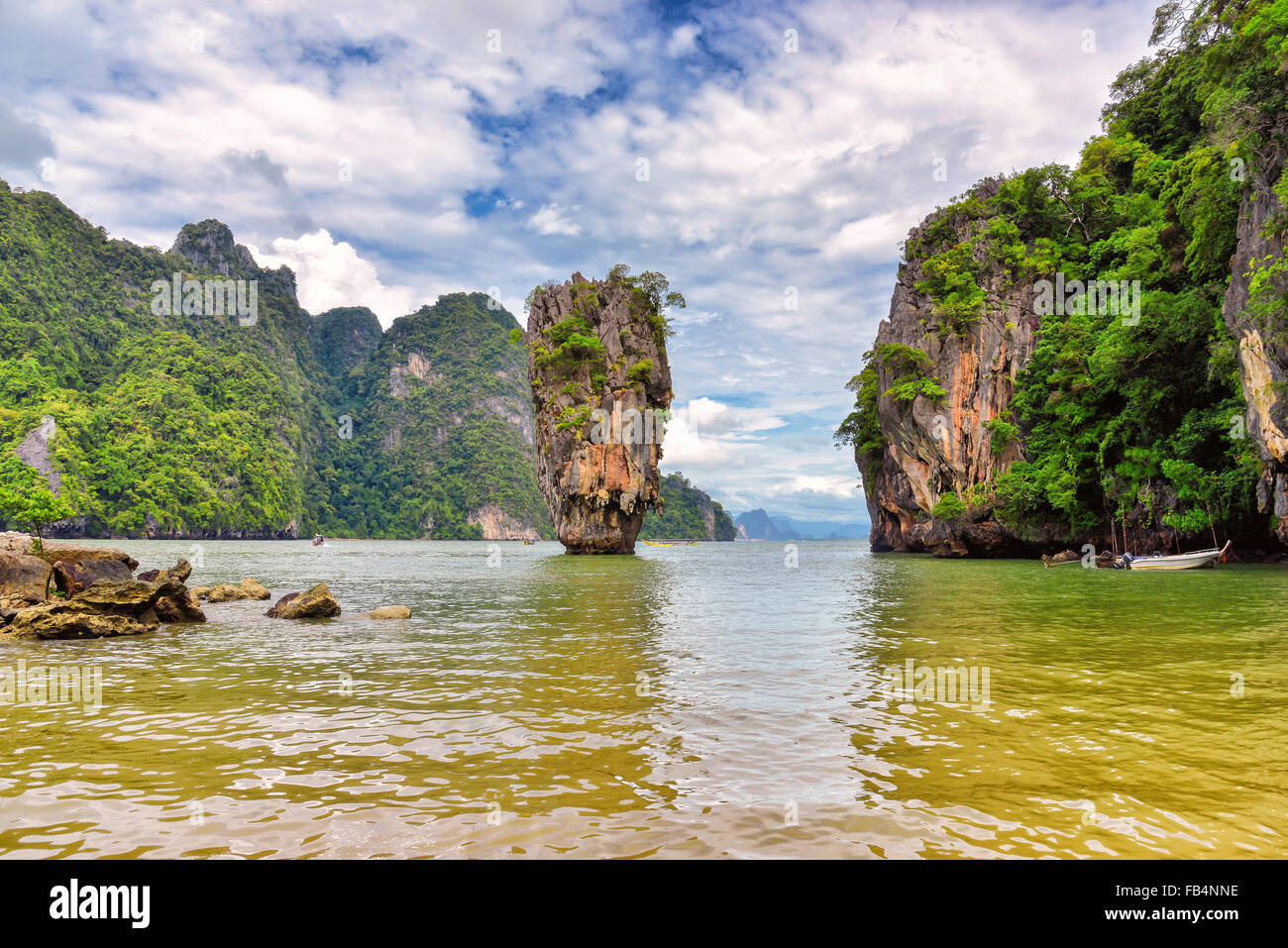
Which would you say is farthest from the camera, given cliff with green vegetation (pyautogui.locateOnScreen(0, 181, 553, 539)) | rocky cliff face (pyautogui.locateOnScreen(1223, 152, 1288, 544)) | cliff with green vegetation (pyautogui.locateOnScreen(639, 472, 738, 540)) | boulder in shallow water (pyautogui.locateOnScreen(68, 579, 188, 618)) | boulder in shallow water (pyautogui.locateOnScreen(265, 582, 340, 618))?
cliff with green vegetation (pyautogui.locateOnScreen(639, 472, 738, 540))

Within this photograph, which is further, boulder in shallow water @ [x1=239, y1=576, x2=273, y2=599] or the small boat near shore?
the small boat near shore

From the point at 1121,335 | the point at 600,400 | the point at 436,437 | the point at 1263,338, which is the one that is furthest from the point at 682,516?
the point at 1263,338

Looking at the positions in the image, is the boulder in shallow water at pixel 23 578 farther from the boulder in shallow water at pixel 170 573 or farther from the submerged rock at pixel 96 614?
the submerged rock at pixel 96 614

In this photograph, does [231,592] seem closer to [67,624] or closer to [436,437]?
[67,624]

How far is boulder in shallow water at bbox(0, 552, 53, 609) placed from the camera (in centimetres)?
1538

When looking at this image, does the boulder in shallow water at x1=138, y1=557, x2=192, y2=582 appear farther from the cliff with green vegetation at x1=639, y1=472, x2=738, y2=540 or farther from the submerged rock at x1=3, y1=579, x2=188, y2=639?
the cliff with green vegetation at x1=639, y1=472, x2=738, y2=540

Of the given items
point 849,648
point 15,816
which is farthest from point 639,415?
point 15,816

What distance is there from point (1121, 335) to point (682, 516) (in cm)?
13890

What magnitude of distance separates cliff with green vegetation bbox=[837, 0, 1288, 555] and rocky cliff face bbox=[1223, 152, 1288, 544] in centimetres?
7

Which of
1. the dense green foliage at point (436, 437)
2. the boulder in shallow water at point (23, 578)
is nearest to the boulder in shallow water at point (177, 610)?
the boulder in shallow water at point (23, 578)

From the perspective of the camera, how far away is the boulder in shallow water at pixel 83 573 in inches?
643

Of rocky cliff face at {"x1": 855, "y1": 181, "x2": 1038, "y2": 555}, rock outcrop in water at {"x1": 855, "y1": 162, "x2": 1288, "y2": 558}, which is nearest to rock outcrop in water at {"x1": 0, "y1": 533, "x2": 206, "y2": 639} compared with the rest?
rock outcrop in water at {"x1": 855, "y1": 162, "x2": 1288, "y2": 558}

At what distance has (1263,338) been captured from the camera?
807 inches
